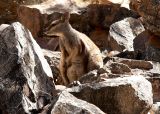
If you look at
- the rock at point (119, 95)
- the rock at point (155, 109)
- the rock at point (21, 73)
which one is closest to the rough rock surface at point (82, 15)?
the rock at point (21, 73)

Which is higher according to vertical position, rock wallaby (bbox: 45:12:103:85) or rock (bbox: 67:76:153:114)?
rock (bbox: 67:76:153:114)

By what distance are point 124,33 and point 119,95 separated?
6.31 m

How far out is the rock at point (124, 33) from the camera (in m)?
12.3

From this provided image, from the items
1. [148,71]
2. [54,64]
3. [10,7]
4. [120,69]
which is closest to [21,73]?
[120,69]

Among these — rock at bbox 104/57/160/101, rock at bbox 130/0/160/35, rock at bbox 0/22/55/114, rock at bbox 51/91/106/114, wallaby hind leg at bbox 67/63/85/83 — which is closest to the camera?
rock at bbox 51/91/106/114

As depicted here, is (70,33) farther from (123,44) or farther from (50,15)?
(50,15)

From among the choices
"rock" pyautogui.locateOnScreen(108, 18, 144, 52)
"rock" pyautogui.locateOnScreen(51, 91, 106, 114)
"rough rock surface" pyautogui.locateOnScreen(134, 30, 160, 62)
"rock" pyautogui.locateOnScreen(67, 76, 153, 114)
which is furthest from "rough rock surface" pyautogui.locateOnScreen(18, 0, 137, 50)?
"rock" pyautogui.locateOnScreen(51, 91, 106, 114)

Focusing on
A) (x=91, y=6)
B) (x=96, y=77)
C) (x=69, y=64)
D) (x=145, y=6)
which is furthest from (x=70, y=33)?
(x=91, y=6)

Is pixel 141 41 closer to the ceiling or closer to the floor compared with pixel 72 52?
closer to the floor

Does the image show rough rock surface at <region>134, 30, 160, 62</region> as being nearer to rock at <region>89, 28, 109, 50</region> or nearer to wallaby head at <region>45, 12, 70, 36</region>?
rock at <region>89, 28, 109, 50</region>

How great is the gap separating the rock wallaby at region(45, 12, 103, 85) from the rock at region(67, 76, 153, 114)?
11.7 ft

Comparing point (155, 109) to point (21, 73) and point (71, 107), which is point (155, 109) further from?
point (21, 73)

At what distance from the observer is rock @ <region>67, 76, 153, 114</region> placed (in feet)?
21.7

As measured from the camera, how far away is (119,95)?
21.9 feet
